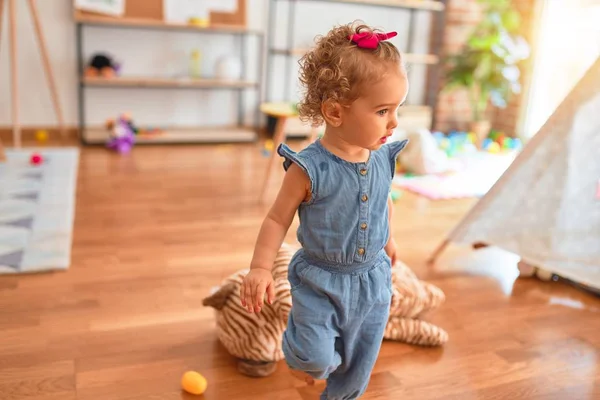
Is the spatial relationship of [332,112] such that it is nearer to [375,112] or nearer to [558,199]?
[375,112]

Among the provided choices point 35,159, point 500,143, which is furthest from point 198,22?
point 500,143

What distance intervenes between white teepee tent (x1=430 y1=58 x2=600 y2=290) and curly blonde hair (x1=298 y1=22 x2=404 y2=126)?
1.03 meters

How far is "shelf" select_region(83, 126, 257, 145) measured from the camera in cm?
384

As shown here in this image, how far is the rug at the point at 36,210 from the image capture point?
1937mm

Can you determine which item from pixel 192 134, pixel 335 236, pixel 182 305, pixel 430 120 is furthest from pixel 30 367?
pixel 430 120

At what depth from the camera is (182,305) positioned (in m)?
1.72

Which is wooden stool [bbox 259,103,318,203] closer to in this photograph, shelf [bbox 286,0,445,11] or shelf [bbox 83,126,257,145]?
shelf [bbox 83,126,257,145]

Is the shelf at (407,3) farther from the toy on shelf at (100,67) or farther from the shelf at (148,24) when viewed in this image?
the toy on shelf at (100,67)

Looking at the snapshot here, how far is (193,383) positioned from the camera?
131 cm

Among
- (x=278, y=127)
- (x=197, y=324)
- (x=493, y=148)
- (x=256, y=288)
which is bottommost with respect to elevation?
(x=197, y=324)

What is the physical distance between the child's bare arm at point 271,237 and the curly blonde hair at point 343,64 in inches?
5.4

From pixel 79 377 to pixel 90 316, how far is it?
30 centimetres

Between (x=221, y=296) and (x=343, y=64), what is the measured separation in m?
0.77

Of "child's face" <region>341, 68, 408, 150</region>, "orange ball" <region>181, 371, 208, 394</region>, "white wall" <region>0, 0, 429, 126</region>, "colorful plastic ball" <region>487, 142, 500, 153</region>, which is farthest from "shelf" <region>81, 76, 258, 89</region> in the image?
"child's face" <region>341, 68, 408, 150</region>
